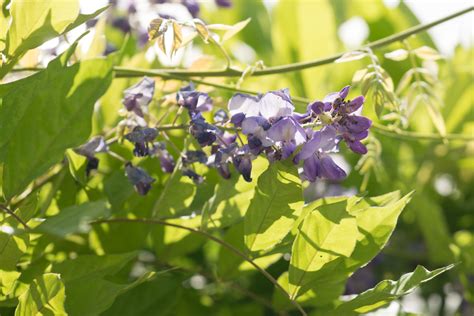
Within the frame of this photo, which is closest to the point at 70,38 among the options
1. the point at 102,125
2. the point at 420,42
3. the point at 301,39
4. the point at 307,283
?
the point at 102,125

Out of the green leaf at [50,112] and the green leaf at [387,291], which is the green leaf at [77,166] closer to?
the green leaf at [50,112]

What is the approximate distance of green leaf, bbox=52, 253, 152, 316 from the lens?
794 mm

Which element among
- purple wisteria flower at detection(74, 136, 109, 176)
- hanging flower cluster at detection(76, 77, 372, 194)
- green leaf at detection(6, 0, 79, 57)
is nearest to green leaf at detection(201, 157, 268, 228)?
hanging flower cluster at detection(76, 77, 372, 194)

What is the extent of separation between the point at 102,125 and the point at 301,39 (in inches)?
26.6

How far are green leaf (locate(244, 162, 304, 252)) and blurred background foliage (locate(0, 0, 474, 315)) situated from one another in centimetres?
17

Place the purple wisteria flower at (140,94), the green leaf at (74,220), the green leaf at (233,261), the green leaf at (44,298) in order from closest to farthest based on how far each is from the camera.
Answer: the green leaf at (74,220)
the green leaf at (44,298)
the purple wisteria flower at (140,94)
the green leaf at (233,261)

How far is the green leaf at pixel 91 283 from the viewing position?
0.79m

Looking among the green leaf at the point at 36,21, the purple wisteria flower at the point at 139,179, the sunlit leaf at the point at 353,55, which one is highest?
the green leaf at the point at 36,21

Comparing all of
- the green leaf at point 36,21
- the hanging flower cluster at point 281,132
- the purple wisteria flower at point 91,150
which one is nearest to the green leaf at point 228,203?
the hanging flower cluster at point 281,132

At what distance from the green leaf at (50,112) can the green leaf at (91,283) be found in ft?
0.40

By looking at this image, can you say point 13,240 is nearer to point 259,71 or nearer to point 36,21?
point 36,21

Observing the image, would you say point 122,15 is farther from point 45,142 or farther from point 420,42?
point 45,142

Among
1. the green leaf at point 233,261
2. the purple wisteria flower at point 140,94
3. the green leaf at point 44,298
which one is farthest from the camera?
the green leaf at point 233,261

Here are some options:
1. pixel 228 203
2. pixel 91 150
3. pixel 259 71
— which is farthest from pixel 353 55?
pixel 91 150
